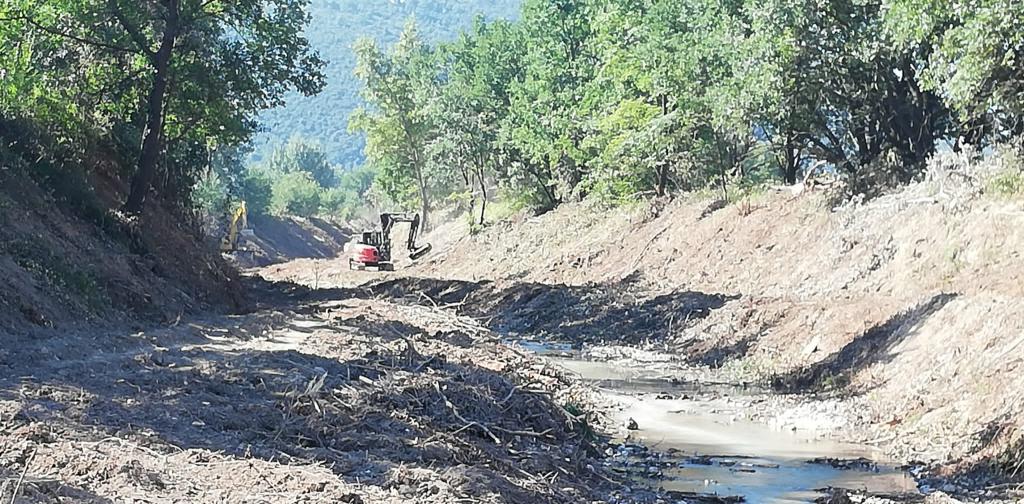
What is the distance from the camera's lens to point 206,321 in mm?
19141

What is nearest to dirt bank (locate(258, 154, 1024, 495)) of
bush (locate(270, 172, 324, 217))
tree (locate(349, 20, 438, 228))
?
tree (locate(349, 20, 438, 228))

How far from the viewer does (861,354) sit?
17.3 meters

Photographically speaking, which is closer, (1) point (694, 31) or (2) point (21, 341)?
(2) point (21, 341)

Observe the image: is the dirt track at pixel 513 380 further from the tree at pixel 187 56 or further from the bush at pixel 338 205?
the bush at pixel 338 205

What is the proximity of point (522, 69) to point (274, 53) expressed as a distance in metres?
35.1

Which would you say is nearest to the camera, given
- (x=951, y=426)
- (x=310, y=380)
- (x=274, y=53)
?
(x=310, y=380)

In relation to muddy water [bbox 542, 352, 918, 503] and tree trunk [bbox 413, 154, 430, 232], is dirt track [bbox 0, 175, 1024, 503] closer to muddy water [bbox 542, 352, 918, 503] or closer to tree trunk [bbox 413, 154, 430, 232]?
muddy water [bbox 542, 352, 918, 503]

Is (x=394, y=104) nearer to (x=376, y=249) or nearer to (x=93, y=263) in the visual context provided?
(x=376, y=249)

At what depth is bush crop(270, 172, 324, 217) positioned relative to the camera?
4998 inches

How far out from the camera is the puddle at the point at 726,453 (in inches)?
455

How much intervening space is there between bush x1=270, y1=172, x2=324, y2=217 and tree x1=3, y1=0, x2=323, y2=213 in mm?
96972

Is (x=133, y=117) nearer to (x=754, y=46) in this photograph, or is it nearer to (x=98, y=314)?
(x=98, y=314)

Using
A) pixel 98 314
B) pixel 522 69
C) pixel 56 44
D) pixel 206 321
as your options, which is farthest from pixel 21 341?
pixel 522 69

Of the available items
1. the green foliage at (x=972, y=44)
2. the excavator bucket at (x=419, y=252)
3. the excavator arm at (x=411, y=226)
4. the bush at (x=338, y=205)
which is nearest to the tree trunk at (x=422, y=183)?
the excavator arm at (x=411, y=226)
